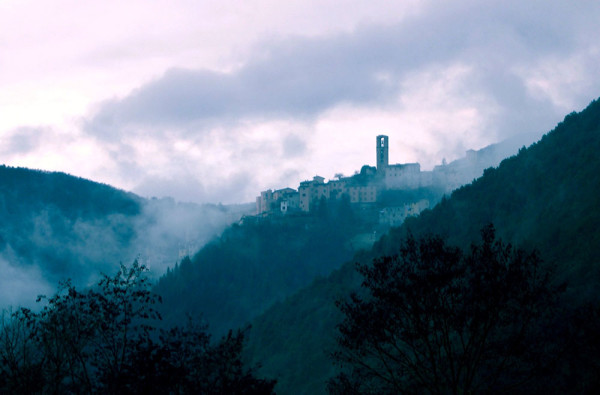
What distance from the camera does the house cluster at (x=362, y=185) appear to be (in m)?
172

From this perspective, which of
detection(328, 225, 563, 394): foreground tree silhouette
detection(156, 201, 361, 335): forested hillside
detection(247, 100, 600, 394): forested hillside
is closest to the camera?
detection(328, 225, 563, 394): foreground tree silhouette

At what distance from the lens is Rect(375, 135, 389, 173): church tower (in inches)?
6890

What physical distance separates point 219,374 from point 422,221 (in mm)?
87441

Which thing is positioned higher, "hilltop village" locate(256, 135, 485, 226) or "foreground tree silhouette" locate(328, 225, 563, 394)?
"hilltop village" locate(256, 135, 485, 226)

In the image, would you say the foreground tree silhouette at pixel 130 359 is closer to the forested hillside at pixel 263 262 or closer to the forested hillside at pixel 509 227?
the forested hillside at pixel 509 227

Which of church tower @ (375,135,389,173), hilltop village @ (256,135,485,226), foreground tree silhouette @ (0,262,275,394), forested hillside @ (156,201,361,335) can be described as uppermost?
church tower @ (375,135,389,173)

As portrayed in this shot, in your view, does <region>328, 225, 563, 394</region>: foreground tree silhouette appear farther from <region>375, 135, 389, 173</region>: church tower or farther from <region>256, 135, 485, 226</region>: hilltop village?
<region>375, 135, 389, 173</region>: church tower

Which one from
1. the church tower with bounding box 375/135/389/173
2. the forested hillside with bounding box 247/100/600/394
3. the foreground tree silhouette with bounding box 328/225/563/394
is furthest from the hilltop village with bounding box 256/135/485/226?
the foreground tree silhouette with bounding box 328/225/563/394

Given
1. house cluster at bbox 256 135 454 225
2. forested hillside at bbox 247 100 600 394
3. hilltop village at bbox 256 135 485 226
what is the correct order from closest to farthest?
forested hillside at bbox 247 100 600 394, hilltop village at bbox 256 135 485 226, house cluster at bbox 256 135 454 225

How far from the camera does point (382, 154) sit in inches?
6909

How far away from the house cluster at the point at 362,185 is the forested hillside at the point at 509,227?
5415 cm

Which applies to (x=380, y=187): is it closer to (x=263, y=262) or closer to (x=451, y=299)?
(x=263, y=262)

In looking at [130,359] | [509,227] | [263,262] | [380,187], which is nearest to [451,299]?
[130,359]

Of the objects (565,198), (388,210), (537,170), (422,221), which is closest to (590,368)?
(565,198)
